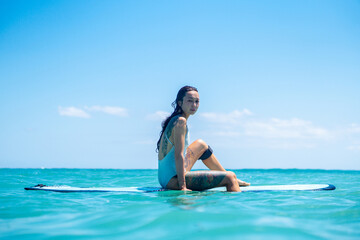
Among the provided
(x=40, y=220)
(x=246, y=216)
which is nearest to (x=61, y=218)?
(x=40, y=220)

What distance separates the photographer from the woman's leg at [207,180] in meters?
4.08

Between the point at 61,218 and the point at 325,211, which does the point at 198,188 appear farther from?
the point at 61,218

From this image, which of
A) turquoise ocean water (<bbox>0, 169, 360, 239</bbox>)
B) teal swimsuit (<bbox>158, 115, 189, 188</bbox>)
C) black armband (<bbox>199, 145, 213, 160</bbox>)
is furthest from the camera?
black armband (<bbox>199, 145, 213, 160</bbox>)

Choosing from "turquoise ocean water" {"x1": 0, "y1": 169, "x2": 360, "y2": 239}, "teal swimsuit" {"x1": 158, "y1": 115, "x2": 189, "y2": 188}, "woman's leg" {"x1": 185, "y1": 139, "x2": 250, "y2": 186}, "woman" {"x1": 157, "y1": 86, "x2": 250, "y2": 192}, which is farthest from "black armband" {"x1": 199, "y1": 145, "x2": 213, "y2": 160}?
"turquoise ocean water" {"x1": 0, "y1": 169, "x2": 360, "y2": 239}

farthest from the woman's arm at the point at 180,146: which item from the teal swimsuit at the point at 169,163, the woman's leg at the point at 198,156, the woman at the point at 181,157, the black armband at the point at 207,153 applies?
the black armband at the point at 207,153

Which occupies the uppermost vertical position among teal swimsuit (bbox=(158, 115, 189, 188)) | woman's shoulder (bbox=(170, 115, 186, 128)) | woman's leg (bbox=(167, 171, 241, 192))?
woman's shoulder (bbox=(170, 115, 186, 128))

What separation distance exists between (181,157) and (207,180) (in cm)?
54

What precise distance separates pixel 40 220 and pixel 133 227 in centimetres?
90

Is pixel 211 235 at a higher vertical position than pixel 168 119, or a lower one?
→ lower

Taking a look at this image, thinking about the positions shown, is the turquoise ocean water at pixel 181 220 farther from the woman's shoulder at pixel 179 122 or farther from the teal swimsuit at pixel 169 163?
the woman's shoulder at pixel 179 122

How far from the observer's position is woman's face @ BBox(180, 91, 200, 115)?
4125 mm

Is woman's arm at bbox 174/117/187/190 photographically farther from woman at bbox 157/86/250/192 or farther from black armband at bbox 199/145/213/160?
black armband at bbox 199/145/213/160

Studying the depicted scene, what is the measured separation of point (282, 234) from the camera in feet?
6.54

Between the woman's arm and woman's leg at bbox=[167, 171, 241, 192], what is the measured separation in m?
0.19
